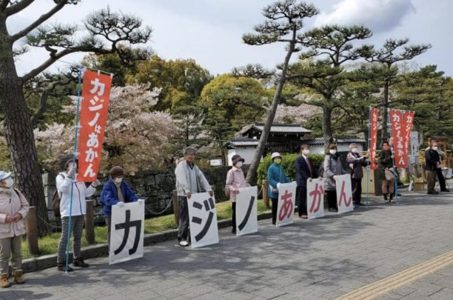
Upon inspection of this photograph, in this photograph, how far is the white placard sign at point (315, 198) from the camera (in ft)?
34.6

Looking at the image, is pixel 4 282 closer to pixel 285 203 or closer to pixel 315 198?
pixel 285 203

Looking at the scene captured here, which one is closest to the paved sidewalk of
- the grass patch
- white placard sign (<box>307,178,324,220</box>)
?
the grass patch

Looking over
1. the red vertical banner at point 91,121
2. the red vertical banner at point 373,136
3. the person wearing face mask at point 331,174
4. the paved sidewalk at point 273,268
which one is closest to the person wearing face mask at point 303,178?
the person wearing face mask at point 331,174

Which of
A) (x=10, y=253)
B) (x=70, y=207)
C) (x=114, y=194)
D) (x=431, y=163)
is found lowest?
(x=10, y=253)

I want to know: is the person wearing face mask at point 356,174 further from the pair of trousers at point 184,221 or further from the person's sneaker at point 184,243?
the person's sneaker at point 184,243

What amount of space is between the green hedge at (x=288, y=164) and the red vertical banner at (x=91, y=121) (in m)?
7.90

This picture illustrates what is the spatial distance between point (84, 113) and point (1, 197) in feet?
5.85

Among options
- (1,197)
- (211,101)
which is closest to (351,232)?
(1,197)

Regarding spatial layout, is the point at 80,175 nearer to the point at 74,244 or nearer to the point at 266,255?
the point at 74,244

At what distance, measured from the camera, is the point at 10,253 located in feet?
19.4

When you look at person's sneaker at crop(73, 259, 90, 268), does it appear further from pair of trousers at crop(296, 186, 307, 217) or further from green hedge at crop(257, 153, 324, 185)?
green hedge at crop(257, 153, 324, 185)

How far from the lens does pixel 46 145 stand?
53.8 ft

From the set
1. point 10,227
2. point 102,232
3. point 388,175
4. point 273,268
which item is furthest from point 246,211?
point 388,175

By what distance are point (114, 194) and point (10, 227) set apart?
170cm
